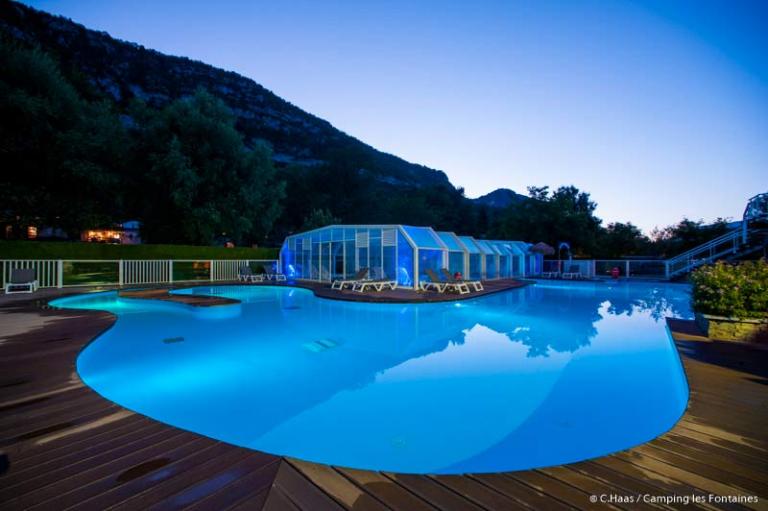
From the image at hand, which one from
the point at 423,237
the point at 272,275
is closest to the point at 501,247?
the point at 423,237

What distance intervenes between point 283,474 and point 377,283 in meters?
11.5

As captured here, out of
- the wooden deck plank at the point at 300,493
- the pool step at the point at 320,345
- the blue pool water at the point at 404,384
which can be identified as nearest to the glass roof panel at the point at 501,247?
the blue pool water at the point at 404,384

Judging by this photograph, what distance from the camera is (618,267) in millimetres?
22234

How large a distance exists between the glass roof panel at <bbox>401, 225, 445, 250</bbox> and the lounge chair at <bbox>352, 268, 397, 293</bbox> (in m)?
1.97

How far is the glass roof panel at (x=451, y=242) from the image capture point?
50.6 ft

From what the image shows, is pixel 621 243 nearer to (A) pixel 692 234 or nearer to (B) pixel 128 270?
(A) pixel 692 234

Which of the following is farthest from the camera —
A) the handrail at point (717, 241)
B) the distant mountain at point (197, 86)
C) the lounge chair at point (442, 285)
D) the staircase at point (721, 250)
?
the distant mountain at point (197, 86)

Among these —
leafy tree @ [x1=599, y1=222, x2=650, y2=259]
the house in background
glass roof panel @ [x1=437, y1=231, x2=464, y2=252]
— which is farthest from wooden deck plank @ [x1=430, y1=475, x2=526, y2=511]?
leafy tree @ [x1=599, y1=222, x2=650, y2=259]

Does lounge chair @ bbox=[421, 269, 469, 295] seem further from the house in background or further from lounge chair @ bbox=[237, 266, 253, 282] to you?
the house in background

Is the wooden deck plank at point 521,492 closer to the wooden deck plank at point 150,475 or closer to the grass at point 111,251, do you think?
the wooden deck plank at point 150,475

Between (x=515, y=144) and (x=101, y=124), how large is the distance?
24024 millimetres

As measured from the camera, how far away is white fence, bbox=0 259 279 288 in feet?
41.8

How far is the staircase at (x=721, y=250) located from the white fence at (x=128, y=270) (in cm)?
2311

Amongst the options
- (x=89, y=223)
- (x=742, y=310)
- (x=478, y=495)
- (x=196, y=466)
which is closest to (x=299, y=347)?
(x=196, y=466)
